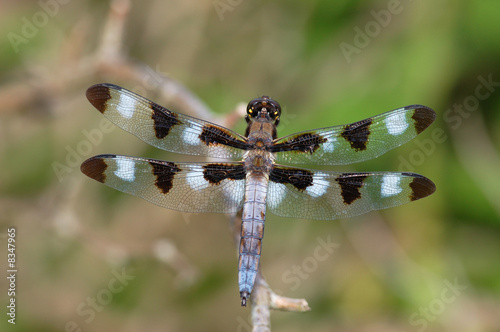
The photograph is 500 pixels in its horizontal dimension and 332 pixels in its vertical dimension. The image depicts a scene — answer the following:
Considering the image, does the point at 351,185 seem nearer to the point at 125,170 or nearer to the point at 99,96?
the point at 125,170

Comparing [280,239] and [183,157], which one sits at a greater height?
[183,157]

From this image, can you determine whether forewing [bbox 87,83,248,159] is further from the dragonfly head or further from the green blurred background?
the green blurred background

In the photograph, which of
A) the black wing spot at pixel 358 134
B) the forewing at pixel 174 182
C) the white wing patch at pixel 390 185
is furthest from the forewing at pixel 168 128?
the white wing patch at pixel 390 185

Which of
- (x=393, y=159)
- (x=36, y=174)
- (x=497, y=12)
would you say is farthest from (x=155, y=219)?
(x=497, y=12)

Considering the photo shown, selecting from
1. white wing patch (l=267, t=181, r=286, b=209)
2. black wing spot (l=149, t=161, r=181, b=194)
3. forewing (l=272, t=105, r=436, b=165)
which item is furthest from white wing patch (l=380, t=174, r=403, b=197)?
black wing spot (l=149, t=161, r=181, b=194)

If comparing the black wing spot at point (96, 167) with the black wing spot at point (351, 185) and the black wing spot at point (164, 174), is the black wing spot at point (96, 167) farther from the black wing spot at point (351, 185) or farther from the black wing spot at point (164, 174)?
the black wing spot at point (351, 185)

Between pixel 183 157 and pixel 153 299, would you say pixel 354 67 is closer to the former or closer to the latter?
pixel 183 157
